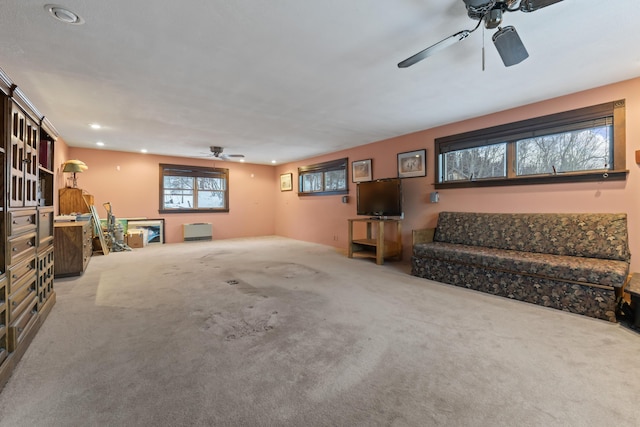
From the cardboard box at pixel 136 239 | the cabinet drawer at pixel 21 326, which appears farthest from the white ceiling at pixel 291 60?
the cardboard box at pixel 136 239

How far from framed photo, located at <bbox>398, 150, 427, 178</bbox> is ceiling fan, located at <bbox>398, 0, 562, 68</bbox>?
2922mm

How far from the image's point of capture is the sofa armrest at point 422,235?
4300mm

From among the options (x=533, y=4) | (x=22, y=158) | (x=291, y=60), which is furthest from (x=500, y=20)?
(x=22, y=158)

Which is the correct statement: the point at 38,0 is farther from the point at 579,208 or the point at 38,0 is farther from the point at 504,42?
the point at 579,208

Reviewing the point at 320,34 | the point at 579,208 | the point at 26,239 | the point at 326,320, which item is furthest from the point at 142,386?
the point at 579,208

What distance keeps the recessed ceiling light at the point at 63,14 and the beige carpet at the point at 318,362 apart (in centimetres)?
244

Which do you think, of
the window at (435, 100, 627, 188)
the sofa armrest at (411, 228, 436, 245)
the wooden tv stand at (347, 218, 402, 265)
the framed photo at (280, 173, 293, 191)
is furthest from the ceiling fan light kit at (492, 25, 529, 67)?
the framed photo at (280, 173, 293, 191)

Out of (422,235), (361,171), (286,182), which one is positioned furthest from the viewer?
(286,182)

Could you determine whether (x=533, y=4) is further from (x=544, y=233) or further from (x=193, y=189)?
(x=193, y=189)

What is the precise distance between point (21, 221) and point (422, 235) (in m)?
4.62

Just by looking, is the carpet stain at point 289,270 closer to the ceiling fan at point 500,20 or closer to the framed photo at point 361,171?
the framed photo at point 361,171

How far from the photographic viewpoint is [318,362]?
1940 millimetres

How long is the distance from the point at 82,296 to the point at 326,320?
2965 mm

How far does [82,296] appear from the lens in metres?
3.29
